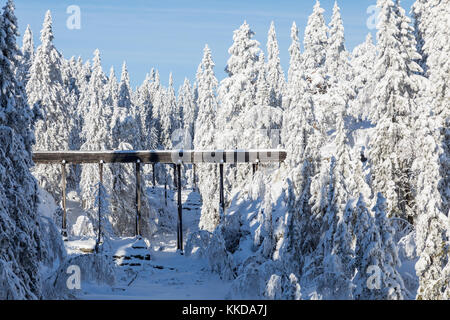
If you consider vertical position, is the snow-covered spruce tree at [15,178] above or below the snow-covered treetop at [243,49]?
below

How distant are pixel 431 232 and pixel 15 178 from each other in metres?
11.4

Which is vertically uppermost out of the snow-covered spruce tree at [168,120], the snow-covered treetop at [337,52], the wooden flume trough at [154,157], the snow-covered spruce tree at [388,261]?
the snow-covered treetop at [337,52]

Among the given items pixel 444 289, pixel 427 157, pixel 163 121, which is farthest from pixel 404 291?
pixel 163 121

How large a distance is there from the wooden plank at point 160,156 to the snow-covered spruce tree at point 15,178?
1784cm

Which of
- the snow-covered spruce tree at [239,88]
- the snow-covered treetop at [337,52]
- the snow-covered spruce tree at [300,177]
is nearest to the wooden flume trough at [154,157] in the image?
the snow-covered spruce tree at [239,88]

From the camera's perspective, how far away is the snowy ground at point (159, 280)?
18297 mm

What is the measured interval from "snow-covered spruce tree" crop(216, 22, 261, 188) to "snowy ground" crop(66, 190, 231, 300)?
11535 mm

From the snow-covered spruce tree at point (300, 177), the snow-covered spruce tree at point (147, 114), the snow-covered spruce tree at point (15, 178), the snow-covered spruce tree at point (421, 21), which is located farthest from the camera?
the snow-covered spruce tree at point (147, 114)

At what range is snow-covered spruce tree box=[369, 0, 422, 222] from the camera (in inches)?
926

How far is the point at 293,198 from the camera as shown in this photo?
739 inches

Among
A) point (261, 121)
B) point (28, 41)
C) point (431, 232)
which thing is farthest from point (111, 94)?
point (431, 232)

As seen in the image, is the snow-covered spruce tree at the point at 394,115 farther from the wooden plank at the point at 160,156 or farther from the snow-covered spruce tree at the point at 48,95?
the snow-covered spruce tree at the point at 48,95

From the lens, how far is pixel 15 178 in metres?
12.4
